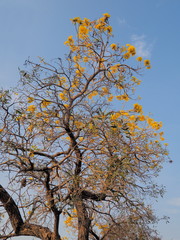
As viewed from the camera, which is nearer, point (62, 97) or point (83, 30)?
point (83, 30)

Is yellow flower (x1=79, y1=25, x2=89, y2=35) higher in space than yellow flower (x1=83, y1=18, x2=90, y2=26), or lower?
lower

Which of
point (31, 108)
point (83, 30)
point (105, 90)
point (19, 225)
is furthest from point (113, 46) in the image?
point (19, 225)

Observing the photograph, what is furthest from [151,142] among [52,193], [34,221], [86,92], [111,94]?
[34,221]

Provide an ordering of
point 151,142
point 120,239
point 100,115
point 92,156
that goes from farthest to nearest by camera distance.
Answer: point 120,239, point 151,142, point 92,156, point 100,115

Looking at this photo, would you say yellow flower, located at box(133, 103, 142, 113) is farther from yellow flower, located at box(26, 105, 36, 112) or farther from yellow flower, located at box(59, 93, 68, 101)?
yellow flower, located at box(26, 105, 36, 112)

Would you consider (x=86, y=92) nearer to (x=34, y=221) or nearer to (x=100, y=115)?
(x=100, y=115)

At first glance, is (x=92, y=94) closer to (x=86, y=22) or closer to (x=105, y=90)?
(x=105, y=90)

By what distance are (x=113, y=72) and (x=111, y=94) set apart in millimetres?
504

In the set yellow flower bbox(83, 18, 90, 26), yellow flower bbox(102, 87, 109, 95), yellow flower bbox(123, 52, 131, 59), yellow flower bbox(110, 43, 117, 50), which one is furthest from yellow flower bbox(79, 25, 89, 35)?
yellow flower bbox(102, 87, 109, 95)

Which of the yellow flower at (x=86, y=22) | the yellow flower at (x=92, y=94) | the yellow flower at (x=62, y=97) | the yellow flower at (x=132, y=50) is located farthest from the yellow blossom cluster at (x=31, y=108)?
the yellow flower at (x=132, y=50)

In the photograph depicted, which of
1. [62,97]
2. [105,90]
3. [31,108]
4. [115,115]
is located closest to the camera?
[31,108]

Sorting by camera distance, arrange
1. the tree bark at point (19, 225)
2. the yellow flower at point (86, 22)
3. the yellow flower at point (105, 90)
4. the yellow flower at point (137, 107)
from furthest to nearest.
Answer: the yellow flower at point (105, 90) → the yellow flower at point (137, 107) → the yellow flower at point (86, 22) → the tree bark at point (19, 225)

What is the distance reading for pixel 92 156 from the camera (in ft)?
18.6

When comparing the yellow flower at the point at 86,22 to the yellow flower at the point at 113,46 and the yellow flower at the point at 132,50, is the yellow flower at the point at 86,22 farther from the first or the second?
the yellow flower at the point at 132,50
